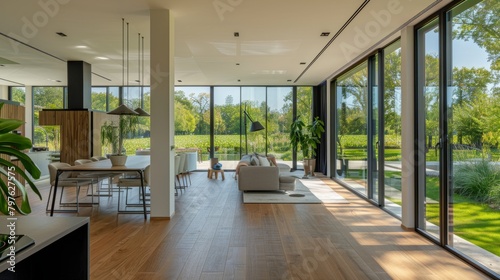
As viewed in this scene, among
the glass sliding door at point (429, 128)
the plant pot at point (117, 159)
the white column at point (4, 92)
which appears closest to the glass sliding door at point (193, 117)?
the white column at point (4, 92)

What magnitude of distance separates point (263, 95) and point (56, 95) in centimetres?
670

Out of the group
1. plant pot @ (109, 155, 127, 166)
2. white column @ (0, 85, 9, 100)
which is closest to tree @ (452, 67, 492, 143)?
plant pot @ (109, 155, 127, 166)

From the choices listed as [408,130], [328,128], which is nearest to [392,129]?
[408,130]

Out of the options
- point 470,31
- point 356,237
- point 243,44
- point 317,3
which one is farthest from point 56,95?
point 470,31

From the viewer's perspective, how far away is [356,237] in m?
4.04

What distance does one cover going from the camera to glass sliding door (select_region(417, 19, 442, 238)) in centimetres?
399

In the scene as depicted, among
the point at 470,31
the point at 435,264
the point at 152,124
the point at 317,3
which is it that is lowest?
the point at 435,264

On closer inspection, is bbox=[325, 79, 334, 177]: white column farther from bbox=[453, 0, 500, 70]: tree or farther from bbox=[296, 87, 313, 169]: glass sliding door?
bbox=[453, 0, 500, 70]: tree

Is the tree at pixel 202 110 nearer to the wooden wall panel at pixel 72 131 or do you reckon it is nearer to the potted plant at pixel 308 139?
the potted plant at pixel 308 139

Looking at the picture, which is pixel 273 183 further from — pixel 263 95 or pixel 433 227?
pixel 263 95

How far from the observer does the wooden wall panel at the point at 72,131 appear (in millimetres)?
7613

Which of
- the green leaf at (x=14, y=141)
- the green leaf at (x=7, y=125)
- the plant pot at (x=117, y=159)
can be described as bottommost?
the plant pot at (x=117, y=159)

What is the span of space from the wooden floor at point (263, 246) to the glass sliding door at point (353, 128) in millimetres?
1455

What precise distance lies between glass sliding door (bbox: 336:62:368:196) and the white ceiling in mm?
467
